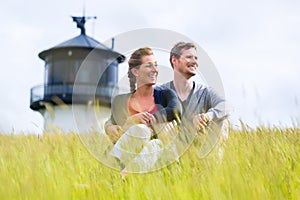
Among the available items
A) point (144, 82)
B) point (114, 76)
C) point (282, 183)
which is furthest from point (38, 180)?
point (114, 76)

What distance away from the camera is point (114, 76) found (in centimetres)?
1909

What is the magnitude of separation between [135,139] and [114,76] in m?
16.3

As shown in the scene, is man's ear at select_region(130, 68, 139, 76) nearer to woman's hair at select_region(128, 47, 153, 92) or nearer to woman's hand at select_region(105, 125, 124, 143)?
woman's hair at select_region(128, 47, 153, 92)

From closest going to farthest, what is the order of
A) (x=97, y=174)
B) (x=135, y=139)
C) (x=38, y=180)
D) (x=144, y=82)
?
(x=38, y=180)
(x=97, y=174)
(x=135, y=139)
(x=144, y=82)

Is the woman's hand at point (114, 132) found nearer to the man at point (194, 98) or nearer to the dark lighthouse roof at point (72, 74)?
the man at point (194, 98)

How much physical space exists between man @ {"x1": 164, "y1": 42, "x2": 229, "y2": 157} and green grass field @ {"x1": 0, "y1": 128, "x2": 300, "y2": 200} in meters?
0.15

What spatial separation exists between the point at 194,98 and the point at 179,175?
1.23m

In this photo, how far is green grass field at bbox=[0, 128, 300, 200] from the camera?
1970 millimetres

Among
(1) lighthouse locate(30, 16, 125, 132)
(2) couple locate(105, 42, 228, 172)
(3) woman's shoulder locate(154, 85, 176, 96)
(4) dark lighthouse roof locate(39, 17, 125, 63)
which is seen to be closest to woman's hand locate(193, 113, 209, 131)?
(2) couple locate(105, 42, 228, 172)

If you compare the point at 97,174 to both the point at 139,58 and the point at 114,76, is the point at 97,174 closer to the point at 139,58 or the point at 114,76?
the point at 139,58

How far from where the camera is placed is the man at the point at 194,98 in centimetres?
316

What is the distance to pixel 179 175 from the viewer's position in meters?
2.51

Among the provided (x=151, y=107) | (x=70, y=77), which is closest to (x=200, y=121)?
(x=151, y=107)

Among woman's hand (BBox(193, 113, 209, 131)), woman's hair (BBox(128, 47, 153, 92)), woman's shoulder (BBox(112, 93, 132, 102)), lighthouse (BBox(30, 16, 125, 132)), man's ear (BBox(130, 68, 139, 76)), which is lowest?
lighthouse (BBox(30, 16, 125, 132))
